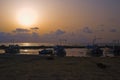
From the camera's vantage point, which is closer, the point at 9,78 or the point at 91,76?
the point at 9,78

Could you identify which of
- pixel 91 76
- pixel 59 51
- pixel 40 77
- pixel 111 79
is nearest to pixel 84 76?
pixel 91 76

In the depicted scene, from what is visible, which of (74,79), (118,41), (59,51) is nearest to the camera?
(74,79)

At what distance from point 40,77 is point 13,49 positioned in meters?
71.5

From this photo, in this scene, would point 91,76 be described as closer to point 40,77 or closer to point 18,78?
point 40,77

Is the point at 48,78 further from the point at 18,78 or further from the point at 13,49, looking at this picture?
the point at 13,49

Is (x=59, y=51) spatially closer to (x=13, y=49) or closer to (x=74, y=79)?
(x=13, y=49)

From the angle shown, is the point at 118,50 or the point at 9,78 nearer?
the point at 9,78

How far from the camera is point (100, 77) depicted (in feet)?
79.4

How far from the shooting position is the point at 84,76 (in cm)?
2455

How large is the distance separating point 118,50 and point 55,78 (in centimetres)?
7047

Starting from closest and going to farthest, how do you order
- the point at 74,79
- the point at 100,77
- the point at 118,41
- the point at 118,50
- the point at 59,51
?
the point at 74,79
the point at 100,77
the point at 59,51
the point at 118,50
the point at 118,41

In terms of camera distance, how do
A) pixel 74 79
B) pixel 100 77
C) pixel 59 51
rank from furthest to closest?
1. pixel 59 51
2. pixel 100 77
3. pixel 74 79

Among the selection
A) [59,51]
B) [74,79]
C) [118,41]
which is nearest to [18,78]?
[74,79]

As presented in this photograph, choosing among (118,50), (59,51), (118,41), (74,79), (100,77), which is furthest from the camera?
(118,41)
